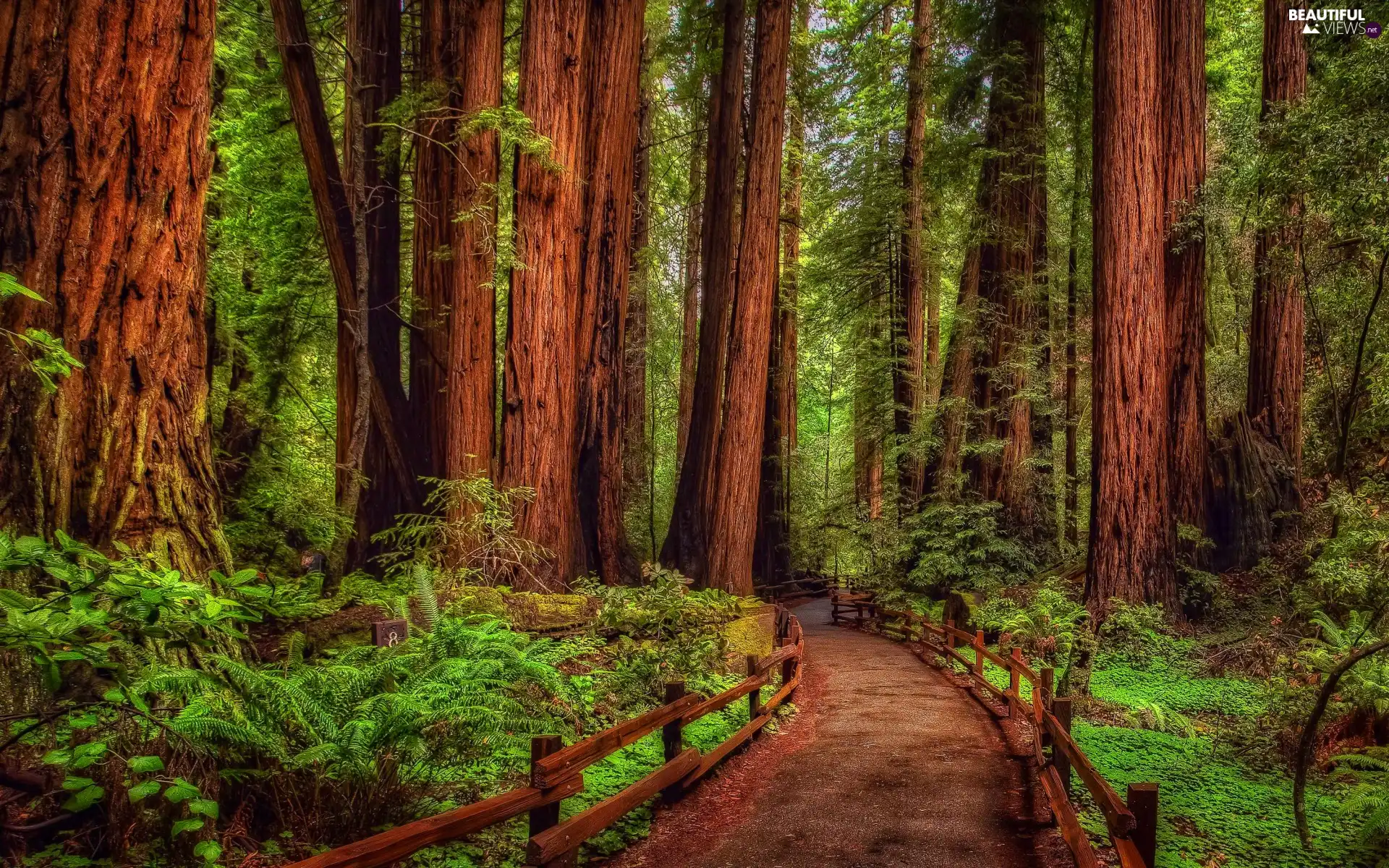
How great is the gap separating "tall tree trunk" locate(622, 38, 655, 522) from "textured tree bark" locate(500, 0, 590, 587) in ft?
24.7

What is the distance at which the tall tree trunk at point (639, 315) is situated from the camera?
1833cm

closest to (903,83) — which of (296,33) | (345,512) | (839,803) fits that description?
(296,33)

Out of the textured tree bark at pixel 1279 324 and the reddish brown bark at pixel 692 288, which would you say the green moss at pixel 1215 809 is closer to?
the textured tree bark at pixel 1279 324

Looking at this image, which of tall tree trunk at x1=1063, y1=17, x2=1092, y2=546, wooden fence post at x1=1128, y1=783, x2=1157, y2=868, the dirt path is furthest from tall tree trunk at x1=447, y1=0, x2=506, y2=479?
tall tree trunk at x1=1063, y1=17, x2=1092, y2=546

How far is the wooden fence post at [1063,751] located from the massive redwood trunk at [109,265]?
566 centimetres

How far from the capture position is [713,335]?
1377cm

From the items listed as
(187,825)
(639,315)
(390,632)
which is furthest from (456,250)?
(639,315)

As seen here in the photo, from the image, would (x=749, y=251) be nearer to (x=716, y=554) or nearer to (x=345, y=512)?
(x=716, y=554)

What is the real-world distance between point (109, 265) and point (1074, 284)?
2137cm

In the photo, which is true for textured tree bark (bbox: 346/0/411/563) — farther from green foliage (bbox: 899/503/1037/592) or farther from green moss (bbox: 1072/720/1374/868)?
green foliage (bbox: 899/503/1037/592)

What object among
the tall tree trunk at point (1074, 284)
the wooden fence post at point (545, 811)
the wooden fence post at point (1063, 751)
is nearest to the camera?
the wooden fence post at point (545, 811)

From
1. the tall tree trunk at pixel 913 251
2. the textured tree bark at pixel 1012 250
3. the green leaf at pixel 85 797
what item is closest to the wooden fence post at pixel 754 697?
the green leaf at pixel 85 797

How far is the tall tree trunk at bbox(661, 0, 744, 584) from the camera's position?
520 inches

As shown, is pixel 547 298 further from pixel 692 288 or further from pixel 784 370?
pixel 692 288
